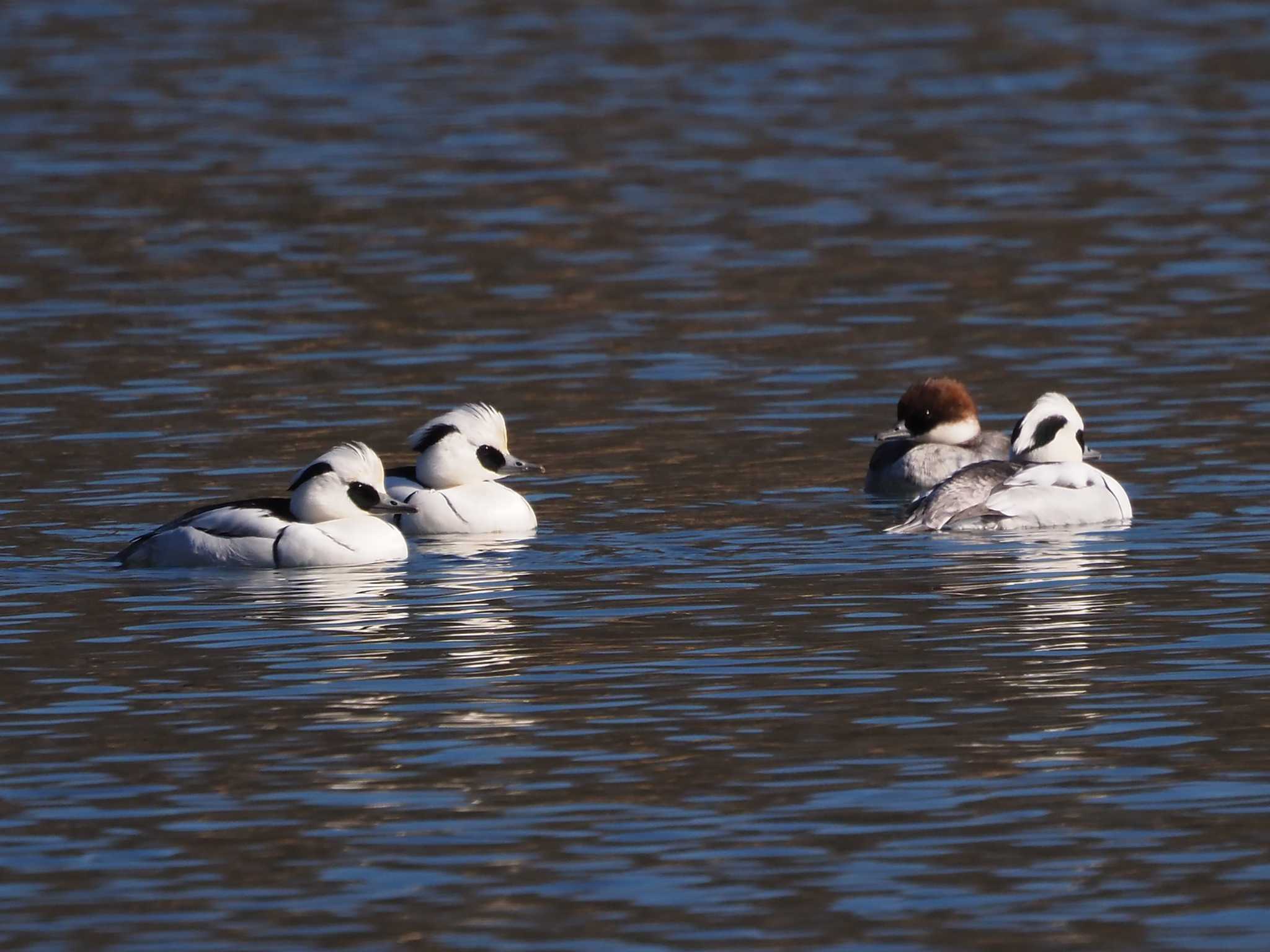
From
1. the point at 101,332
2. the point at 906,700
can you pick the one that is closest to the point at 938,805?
the point at 906,700

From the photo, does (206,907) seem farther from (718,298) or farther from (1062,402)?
(718,298)

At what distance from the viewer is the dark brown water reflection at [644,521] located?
28.6 ft

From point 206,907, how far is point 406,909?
2.07 ft

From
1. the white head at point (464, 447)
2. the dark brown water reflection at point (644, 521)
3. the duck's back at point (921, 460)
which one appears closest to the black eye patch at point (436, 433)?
the white head at point (464, 447)

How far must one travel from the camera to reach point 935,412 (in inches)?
685

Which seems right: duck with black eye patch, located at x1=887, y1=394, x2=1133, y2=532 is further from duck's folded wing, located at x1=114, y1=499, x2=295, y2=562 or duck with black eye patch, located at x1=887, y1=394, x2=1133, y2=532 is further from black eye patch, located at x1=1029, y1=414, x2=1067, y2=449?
duck's folded wing, located at x1=114, y1=499, x2=295, y2=562

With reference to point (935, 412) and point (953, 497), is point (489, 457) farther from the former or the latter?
point (935, 412)

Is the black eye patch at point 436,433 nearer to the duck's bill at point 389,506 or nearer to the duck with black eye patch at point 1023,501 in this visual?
the duck's bill at point 389,506

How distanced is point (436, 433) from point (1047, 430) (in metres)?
3.59

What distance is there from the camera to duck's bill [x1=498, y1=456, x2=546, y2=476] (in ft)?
51.2

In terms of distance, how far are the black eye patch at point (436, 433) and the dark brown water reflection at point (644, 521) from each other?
66 cm

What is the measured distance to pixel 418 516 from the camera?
1550cm

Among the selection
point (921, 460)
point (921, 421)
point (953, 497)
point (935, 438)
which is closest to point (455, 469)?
point (953, 497)

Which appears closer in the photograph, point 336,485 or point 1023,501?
point 336,485
